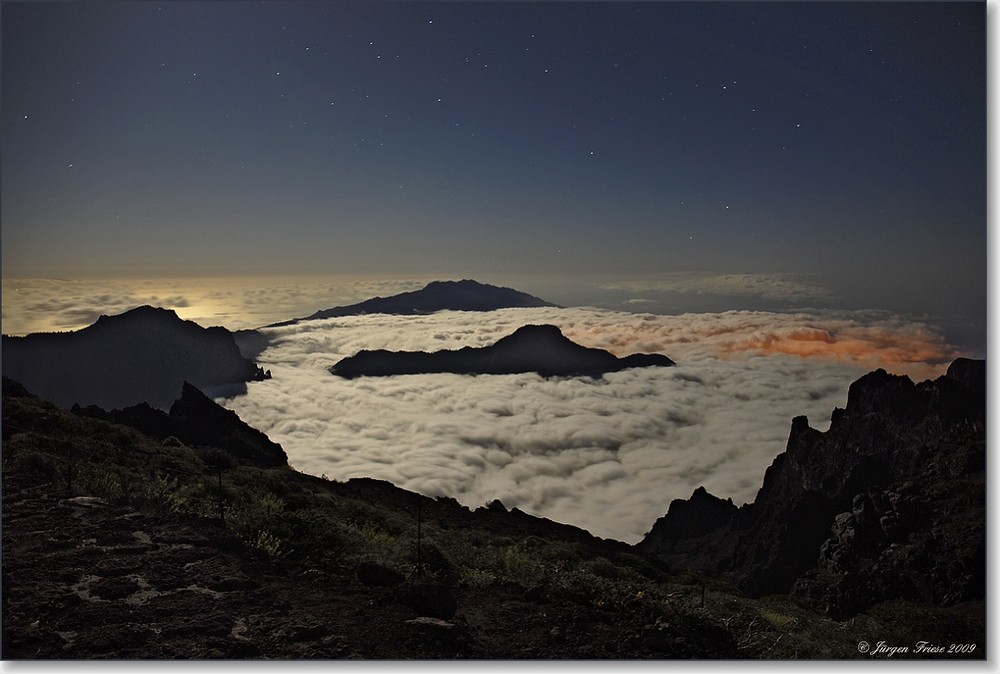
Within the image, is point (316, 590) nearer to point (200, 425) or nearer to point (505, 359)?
point (505, 359)

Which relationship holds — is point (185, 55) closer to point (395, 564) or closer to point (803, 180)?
point (395, 564)

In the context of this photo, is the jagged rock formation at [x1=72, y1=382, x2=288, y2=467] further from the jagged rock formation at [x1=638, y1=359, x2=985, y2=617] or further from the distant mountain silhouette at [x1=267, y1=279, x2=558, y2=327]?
the jagged rock formation at [x1=638, y1=359, x2=985, y2=617]

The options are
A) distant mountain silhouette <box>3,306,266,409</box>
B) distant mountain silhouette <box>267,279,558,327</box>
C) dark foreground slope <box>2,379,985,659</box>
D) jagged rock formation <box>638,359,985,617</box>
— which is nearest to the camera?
dark foreground slope <box>2,379,985,659</box>

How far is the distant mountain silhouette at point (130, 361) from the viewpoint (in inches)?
273

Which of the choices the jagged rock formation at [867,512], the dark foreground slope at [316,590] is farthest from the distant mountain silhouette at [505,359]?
the jagged rock formation at [867,512]

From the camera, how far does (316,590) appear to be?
16.1ft

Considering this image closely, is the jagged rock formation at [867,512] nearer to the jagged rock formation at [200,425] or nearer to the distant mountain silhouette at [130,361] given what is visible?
the jagged rock formation at [200,425]

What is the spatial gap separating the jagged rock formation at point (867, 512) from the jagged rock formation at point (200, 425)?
5364 mm

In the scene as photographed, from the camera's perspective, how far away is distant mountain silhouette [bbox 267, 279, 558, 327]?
24.6ft

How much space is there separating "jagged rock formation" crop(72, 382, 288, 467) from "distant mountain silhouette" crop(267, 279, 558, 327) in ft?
5.09

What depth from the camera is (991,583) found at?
19.0 ft

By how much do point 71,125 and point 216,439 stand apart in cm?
461

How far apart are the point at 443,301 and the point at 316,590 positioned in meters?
4.13

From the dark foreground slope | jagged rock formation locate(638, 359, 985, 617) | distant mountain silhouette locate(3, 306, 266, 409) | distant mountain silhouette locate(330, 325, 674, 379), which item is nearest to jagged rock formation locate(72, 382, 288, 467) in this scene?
distant mountain silhouette locate(3, 306, 266, 409)
